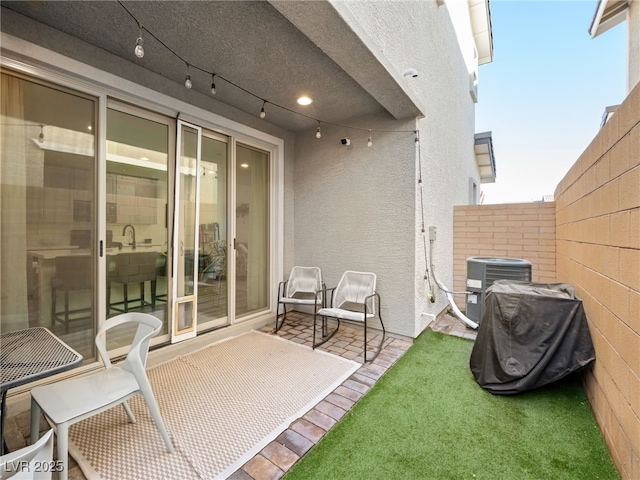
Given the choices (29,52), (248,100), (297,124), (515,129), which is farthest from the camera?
(515,129)

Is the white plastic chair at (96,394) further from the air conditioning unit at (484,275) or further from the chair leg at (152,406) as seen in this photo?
the air conditioning unit at (484,275)

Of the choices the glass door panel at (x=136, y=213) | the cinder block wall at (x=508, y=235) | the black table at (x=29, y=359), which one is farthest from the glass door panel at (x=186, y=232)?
the cinder block wall at (x=508, y=235)

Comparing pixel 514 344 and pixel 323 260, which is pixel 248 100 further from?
pixel 514 344

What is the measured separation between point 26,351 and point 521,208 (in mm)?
5619

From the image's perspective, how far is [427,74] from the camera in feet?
12.9

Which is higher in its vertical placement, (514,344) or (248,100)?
(248,100)

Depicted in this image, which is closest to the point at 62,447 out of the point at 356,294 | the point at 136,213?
the point at 136,213

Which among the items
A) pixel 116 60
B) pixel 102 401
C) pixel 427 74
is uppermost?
pixel 427 74

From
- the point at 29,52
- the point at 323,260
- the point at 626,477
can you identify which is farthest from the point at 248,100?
the point at 626,477

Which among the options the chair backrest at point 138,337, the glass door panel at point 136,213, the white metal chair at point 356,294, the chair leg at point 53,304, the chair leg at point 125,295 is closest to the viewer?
the chair backrest at point 138,337

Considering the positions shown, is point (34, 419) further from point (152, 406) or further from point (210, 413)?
point (210, 413)

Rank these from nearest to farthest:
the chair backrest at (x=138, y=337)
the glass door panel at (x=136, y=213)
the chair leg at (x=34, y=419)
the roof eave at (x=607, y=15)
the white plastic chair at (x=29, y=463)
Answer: the white plastic chair at (x=29, y=463) → the chair leg at (x=34, y=419) → the chair backrest at (x=138, y=337) → the glass door panel at (x=136, y=213) → the roof eave at (x=607, y=15)

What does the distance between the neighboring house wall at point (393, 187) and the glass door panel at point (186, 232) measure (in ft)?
5.08

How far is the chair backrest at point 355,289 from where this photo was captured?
→ 3.62 m
